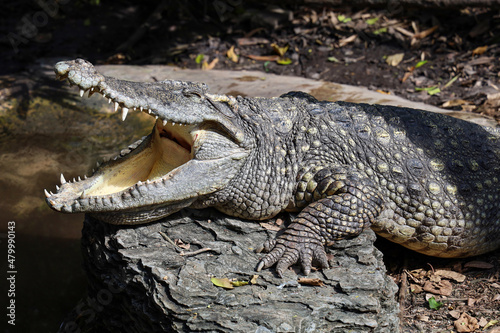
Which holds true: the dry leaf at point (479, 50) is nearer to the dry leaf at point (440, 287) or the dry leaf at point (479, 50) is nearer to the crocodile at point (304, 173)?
the crocodile at point (304, 173)

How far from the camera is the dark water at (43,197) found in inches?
191

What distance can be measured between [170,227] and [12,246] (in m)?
2.32

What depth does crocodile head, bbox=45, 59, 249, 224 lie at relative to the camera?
352 cm

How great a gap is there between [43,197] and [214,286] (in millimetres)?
3290

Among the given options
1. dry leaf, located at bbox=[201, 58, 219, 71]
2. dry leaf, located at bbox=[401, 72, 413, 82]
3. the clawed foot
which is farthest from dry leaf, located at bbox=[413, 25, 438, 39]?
the clawed foot

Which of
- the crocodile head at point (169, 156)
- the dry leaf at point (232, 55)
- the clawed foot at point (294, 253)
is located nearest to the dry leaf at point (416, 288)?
the clawed foot at point (294, 253)

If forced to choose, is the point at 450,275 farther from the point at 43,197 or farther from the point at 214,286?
the point at 43,197

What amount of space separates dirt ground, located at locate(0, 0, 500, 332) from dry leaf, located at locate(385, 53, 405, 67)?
2 cm

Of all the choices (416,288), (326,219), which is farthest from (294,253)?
(416,288)

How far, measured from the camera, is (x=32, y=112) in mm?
6793

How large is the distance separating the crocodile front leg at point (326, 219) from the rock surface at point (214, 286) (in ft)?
0.35

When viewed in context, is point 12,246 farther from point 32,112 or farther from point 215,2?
point 215,2

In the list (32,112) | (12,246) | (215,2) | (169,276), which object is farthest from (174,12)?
(169,276)

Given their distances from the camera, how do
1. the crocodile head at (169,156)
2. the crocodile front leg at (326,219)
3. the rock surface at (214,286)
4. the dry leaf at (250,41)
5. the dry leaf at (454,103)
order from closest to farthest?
the rock surface at (214,286) < the crocodile head at (169,156) < the crocodile front leg at (326,219) < the dry leaf at (454,103) < the dry leaf at (250,41)
